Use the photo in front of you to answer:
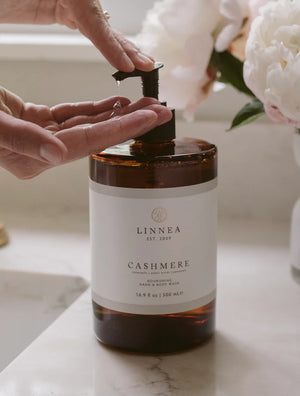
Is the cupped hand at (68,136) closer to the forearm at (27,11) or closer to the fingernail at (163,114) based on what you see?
the fingernail at (163,114)

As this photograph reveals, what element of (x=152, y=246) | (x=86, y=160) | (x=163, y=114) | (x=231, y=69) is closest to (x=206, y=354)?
(x=152, y=246)

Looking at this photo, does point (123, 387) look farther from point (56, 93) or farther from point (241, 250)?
point (56, 93)

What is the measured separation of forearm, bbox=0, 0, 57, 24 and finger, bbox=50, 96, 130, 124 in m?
0.11

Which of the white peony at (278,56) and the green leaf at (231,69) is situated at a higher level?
the white peony at (278,56)

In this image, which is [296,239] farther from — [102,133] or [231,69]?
[102,133]

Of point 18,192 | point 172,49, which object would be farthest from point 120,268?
point 18,192

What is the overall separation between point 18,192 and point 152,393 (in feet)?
1.80

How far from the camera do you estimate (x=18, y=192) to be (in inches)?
39.4

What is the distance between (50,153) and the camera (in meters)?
0.45

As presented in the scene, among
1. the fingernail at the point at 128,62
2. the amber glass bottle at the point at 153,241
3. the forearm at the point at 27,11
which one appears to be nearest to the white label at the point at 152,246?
the amber glass bottle at the point at 153,241

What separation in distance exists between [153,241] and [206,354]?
4.5 inches

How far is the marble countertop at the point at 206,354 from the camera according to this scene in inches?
20.7

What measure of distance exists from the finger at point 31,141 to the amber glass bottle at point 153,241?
0.30 ft

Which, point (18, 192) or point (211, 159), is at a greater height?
point (211, 159)
